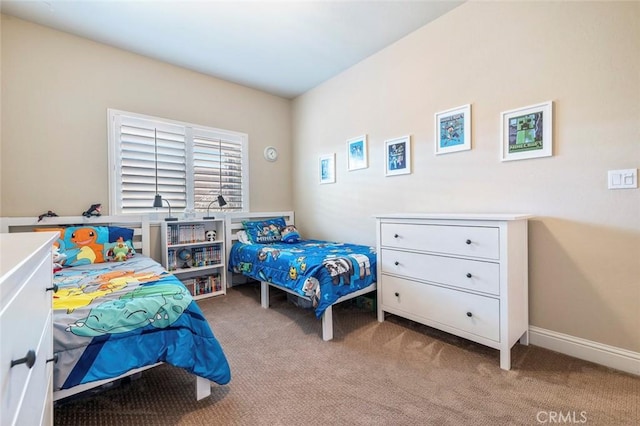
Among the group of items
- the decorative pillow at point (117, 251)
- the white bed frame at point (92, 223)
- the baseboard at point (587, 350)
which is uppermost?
the white bed frame at point (92, 223)

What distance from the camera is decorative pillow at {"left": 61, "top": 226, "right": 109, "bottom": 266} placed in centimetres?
230

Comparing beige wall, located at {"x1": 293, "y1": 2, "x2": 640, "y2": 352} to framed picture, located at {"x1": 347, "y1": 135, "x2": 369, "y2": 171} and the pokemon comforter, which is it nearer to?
framed picture, located at {"x1": 347, "y1": 135, "x2": 369, "y2": 171}

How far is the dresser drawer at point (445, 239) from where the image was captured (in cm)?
175

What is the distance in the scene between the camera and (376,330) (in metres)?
2.26

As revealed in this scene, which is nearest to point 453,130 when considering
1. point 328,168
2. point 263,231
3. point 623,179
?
point 623,179

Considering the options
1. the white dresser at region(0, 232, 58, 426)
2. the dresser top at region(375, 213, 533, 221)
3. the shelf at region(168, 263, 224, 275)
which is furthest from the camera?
the shelf at region(168, 263, 224, 275)

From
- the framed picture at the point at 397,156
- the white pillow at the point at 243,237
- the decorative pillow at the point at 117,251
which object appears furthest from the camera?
the white pillow at the point at 243,237

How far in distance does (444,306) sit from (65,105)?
380cm

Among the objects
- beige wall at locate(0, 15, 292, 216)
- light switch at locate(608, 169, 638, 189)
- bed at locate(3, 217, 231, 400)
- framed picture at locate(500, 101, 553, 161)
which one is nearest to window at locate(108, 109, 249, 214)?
beige wall at locate(0, 15, 292, 216)

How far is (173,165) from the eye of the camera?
3.18 m

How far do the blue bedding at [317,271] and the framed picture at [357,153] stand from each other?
41.2 inches

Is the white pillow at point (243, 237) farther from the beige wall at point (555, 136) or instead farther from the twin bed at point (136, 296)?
the beige wall at point (555, 136)

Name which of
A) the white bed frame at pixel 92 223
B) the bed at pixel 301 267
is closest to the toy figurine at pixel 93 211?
the white bed frame at pixel 92 223

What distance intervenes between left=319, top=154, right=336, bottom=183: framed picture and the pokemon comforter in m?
2.36
